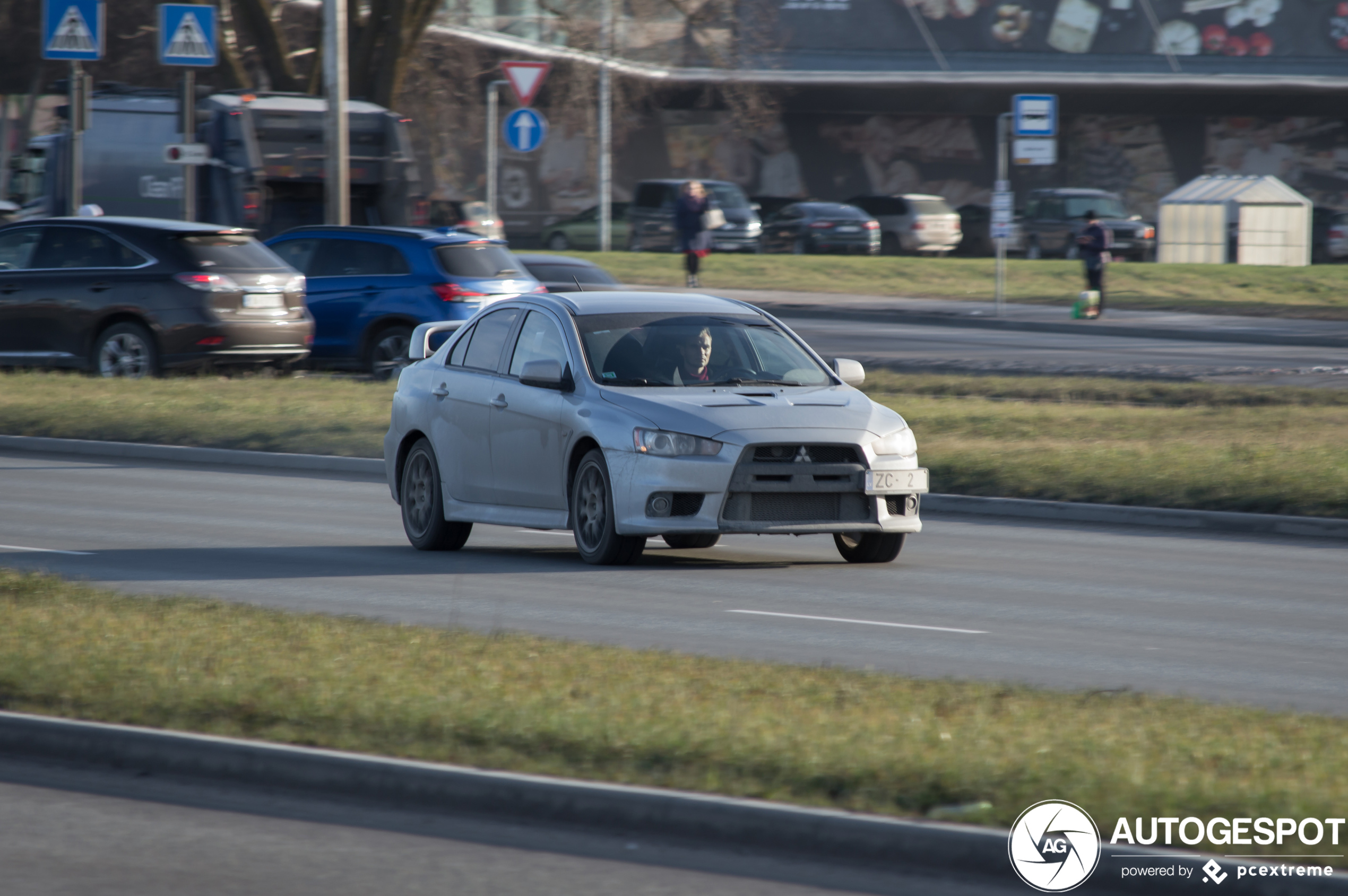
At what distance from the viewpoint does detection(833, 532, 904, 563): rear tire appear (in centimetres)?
1202

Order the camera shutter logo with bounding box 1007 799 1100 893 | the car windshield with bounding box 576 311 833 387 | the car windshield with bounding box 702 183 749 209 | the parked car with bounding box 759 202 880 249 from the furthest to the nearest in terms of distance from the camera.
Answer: the car windshield with bounding box 702 183 749 209
the parked car with bounding box 759 202 880 249
the car windshield with bounding box 576 311 833 387
the camera shutter logo with bounding box 1007 799 1100 893

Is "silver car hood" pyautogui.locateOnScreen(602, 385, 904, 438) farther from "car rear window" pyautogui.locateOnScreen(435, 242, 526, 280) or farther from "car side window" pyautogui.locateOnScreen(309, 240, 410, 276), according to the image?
"car side window" pyautogui.locateOnScreen(309, 240, 410, 276)

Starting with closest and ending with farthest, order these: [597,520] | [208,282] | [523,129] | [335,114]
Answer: [597,520] < [208,282] < [335,114] < [523,129]

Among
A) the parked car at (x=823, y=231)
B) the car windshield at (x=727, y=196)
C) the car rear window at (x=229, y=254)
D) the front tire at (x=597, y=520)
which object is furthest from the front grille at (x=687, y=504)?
the car windshield at (x=727, y=196)

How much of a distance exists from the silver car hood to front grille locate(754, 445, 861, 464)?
107 mm

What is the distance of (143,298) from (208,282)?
28.2 inches

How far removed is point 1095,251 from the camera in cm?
3306

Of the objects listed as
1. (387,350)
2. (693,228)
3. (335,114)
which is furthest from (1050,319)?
(387,350)

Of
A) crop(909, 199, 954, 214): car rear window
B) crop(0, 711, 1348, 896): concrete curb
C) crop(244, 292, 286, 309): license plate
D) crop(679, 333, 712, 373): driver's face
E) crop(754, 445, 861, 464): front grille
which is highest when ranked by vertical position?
crop(909, 199, 954, 214): car rear window

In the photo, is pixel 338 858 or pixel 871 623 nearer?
pixel 338 858

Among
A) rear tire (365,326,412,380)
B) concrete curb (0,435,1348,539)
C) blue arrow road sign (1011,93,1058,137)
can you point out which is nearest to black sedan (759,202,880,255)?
blue arrow road sign (1011,93,1058,137)

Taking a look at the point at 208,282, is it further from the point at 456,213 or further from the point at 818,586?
the point at 456,213

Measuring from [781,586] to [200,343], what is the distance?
12.3 m

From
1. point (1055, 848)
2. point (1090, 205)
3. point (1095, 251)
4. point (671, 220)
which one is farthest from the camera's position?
point (671, 220)
